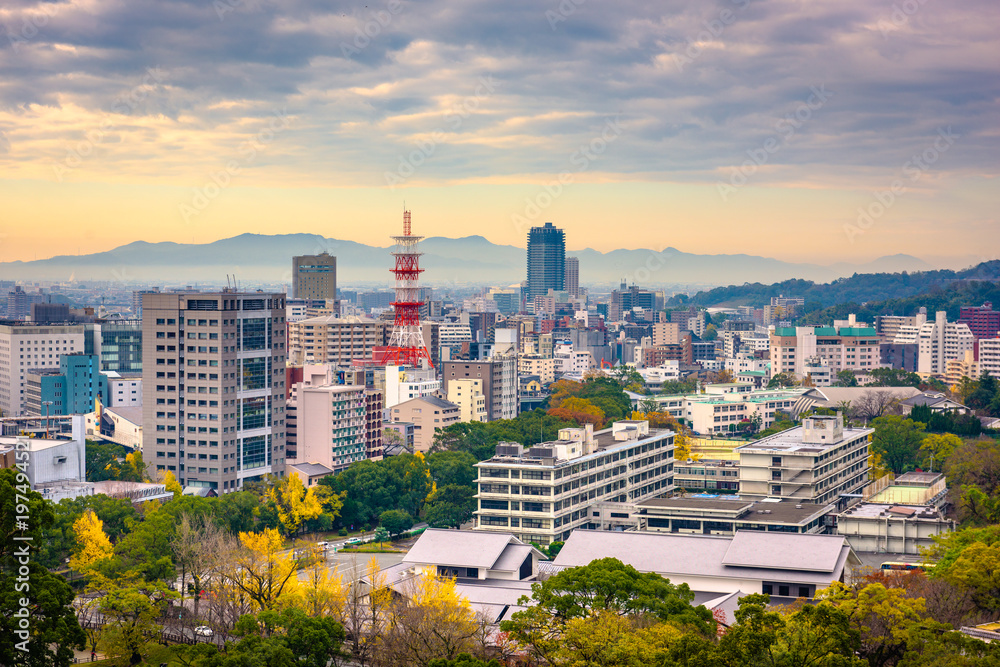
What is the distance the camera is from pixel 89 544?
26500 mm

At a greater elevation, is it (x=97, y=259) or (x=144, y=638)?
(x=97, y=259)

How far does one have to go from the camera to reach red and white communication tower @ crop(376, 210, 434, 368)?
2301 inches

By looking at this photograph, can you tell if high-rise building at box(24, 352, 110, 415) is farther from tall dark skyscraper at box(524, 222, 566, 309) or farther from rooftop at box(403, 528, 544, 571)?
tall dark skyscraper at box(524, 222, 566, 309)

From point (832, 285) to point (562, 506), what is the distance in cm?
14473

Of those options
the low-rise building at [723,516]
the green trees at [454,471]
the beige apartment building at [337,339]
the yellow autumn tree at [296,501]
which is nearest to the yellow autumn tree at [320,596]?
the low-rise building at [723,516]

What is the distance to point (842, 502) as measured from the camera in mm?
35000

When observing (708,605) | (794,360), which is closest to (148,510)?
(708,605)

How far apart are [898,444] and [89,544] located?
99.3 ft

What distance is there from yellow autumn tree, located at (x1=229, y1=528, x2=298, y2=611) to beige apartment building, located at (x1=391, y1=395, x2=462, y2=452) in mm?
27273

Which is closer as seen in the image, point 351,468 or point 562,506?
point 562,506

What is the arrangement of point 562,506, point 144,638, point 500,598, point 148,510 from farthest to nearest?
point 562,506
point 148,510
point 500,598
point 144,638

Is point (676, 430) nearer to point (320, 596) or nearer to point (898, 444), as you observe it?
point (898, 444)

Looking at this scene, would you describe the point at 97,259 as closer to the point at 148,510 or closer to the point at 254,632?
the point at 148,510

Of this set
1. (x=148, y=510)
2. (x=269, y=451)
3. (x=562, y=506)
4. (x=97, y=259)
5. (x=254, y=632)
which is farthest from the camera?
(x=97, y=259)
